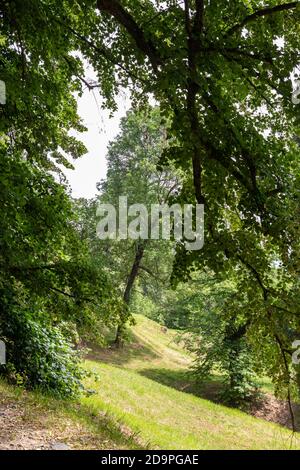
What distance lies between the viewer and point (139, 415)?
12320mm

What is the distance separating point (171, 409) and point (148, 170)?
14.7 metres

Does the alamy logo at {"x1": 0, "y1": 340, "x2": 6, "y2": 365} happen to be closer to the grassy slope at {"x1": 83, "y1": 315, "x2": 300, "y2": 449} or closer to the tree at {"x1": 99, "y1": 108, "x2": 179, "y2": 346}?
the grassy slope at {"x1": 83, "y1": 315, "x2": 300, "y2": 449}

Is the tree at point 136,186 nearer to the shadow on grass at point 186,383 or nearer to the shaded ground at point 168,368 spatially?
the shaded ground at point 168,368

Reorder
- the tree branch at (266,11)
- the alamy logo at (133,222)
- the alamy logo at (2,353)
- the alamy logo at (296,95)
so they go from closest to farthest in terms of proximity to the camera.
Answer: the tree branch at (266,11) < the alamy logo at (296,95) < the alamy logo at (2,353) < the alamy logo at (133,222)

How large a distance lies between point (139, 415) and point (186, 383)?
1143 centimetres

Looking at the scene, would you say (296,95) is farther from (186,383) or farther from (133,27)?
(186,383)

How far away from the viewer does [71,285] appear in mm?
6770

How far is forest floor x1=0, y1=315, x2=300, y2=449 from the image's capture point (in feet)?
19.8

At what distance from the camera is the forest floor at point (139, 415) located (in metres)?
6.04

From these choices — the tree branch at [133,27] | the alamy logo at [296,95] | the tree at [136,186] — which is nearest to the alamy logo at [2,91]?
the tree branch at [133,27]

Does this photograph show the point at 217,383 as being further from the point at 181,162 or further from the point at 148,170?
the point at 181,162

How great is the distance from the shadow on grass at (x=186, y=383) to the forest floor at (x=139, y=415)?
55 millimetres

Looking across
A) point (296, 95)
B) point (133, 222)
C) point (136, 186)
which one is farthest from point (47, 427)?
point (136, 186)

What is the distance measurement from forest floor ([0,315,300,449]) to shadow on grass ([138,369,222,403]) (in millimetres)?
55
